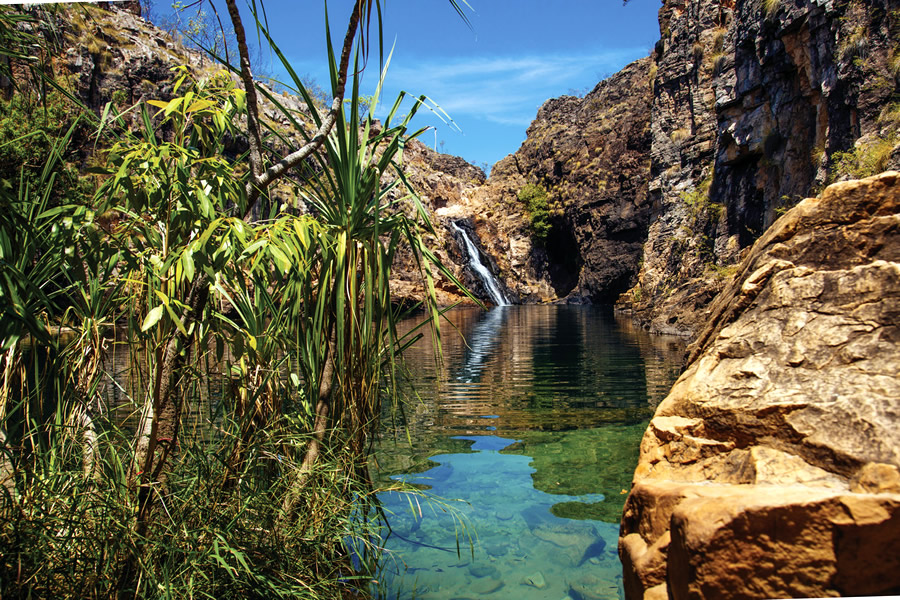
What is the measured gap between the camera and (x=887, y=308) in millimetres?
2164

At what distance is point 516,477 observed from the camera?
16.7 feet

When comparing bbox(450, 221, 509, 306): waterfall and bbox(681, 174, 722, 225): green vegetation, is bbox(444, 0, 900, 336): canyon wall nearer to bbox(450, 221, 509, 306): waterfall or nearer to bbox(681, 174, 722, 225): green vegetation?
bbox(681, 174, 722, 225): green vegetation

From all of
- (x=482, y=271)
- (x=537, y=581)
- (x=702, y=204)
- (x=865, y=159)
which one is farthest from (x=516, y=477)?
(x=482, y=271)

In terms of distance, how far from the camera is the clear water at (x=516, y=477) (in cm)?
333

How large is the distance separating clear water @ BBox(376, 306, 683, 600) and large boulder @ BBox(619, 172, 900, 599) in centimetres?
118

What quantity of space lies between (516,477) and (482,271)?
4088 cm

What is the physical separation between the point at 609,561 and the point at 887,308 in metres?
2.22

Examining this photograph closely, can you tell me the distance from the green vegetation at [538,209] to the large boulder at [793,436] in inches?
1793

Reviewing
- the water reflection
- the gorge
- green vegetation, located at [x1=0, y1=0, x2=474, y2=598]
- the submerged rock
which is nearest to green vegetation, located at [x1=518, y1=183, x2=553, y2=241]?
the gorge

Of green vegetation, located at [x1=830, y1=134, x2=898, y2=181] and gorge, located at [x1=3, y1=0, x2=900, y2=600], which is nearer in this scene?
gorge, located at [x1=3, y1=0, x2=900, y2=600]

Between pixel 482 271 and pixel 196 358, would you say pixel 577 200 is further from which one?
pixel 196 358

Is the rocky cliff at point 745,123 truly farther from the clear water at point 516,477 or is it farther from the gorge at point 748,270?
the clear water at point 516,477

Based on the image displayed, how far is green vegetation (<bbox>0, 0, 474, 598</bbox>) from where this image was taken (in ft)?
6.75

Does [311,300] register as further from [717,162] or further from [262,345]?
[717,162]
